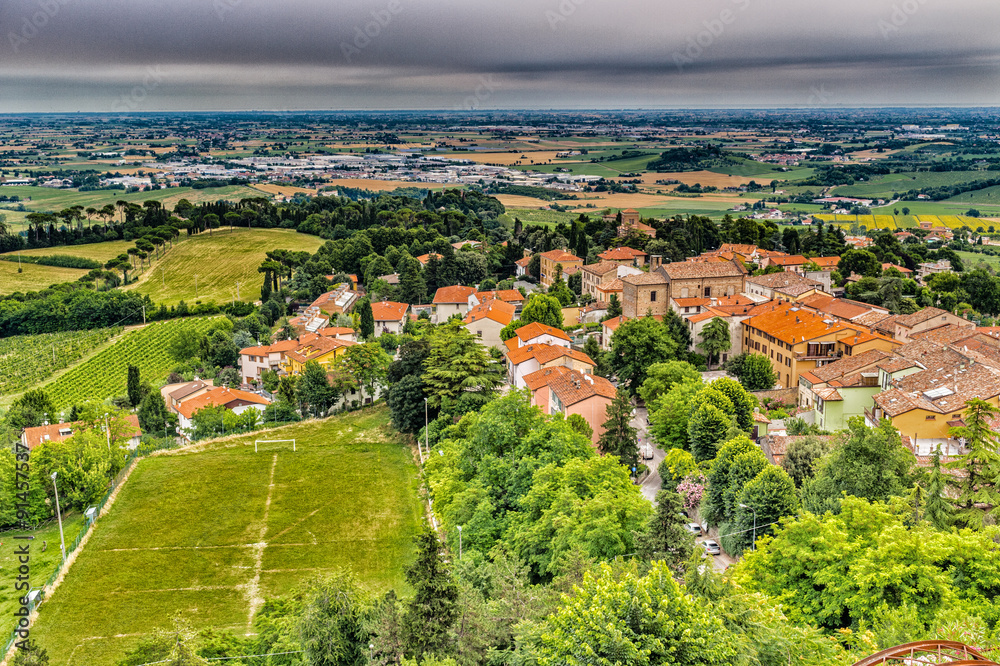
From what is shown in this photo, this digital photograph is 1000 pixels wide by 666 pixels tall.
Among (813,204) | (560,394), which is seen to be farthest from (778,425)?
(813,204)

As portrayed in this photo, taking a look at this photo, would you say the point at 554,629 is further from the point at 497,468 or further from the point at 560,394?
the point at 560,394

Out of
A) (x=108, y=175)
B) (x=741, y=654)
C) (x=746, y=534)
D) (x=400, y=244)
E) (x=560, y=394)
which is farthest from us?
(x=108, y=175)

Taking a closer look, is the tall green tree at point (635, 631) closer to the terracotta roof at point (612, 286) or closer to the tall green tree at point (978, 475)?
the tall green tree at point (978, 475)

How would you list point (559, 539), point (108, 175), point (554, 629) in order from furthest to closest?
point (108, 175)
point (559, 539)
point (554, 629)

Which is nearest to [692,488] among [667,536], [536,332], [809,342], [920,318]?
[667,536]

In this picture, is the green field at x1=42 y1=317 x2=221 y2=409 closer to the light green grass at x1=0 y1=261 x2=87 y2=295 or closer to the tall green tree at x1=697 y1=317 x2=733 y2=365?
the light green grass at x1=0 y1=261 x2=87 y2=295

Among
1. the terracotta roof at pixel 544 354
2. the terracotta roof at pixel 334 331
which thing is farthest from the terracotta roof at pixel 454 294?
the terracotta roof at pixel 544 354

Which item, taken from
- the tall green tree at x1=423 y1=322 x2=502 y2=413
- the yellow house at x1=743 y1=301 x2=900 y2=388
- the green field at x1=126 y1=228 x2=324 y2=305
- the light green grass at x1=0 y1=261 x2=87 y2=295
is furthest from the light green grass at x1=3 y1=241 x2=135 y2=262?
the yellow house at x1=743 y1=301 x2=900 y2=388
